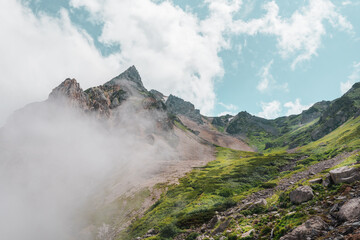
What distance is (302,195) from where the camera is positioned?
28.9 metres

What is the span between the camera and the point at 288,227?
2227 centimetres

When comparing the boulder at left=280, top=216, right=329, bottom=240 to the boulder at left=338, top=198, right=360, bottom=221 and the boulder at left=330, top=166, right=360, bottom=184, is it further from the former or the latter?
the boulder at left=330, top=166, right=360, bottom=184

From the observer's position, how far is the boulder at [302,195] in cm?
2821

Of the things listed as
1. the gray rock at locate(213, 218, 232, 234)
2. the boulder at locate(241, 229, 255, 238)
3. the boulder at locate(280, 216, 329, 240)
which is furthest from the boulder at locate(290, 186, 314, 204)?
the gray rock at locate(213, 218, 232, 234)

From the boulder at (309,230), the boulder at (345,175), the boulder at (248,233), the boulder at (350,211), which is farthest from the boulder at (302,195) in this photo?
the boulder at (309,230)

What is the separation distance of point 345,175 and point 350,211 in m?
11.1

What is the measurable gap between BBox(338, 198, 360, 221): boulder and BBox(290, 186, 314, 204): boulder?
8.12m

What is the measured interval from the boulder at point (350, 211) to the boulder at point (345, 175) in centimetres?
880

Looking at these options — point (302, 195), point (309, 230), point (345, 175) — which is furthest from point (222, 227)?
point (345, 175)

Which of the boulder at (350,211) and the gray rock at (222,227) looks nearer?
the boulder at (350,211)

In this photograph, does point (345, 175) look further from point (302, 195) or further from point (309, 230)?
point (309, 230)

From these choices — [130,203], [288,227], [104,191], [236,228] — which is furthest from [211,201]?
[104,191]

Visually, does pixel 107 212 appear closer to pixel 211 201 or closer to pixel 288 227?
pixel 211 201

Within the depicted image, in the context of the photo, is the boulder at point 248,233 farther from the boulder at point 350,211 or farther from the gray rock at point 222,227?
the boulder at point 350,211
